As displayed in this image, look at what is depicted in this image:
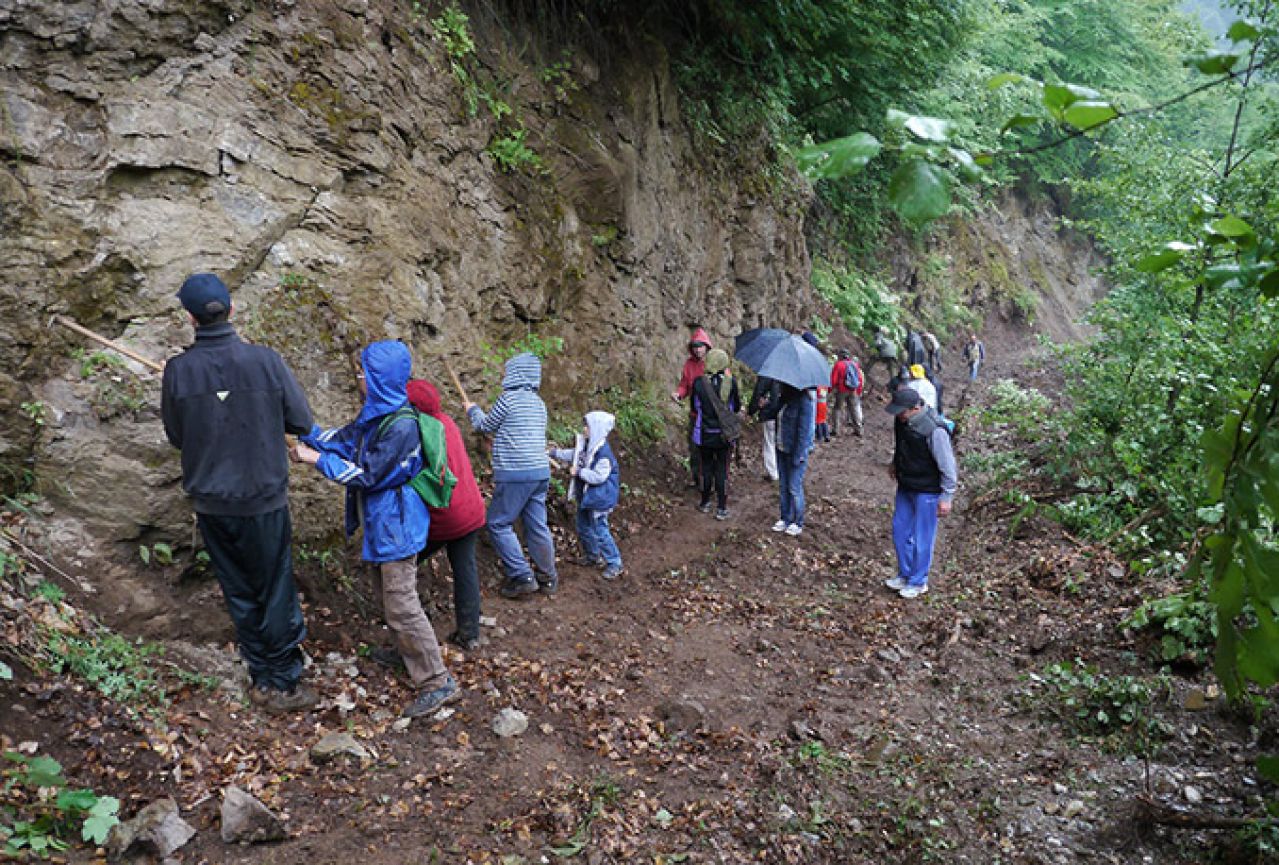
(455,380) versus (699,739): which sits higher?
(455,380)

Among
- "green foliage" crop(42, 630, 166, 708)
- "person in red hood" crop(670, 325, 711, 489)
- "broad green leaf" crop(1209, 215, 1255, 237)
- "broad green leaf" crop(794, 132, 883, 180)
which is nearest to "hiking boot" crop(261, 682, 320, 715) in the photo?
"green foliage" crop(42, 630, 166, 708)

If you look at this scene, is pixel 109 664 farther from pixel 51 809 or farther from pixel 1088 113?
pixel 1088 113

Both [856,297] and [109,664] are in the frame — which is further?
[856,297]

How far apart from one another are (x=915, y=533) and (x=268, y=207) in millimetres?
6716

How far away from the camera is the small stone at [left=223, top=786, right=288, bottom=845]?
3658 mm

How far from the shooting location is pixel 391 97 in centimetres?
718

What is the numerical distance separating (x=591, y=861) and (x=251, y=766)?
1906 mm

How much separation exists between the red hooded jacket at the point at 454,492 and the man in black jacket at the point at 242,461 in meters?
0.86

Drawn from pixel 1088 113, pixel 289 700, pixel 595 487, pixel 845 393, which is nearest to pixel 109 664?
pixel 289 700

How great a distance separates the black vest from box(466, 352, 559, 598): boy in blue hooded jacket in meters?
3.59

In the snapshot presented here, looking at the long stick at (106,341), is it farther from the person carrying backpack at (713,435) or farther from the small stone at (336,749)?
the person carrying backpack at (713,435)

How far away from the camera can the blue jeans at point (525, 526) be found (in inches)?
270

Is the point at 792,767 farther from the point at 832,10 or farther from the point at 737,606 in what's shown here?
the point at 832,10

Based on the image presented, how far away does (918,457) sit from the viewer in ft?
25.6
